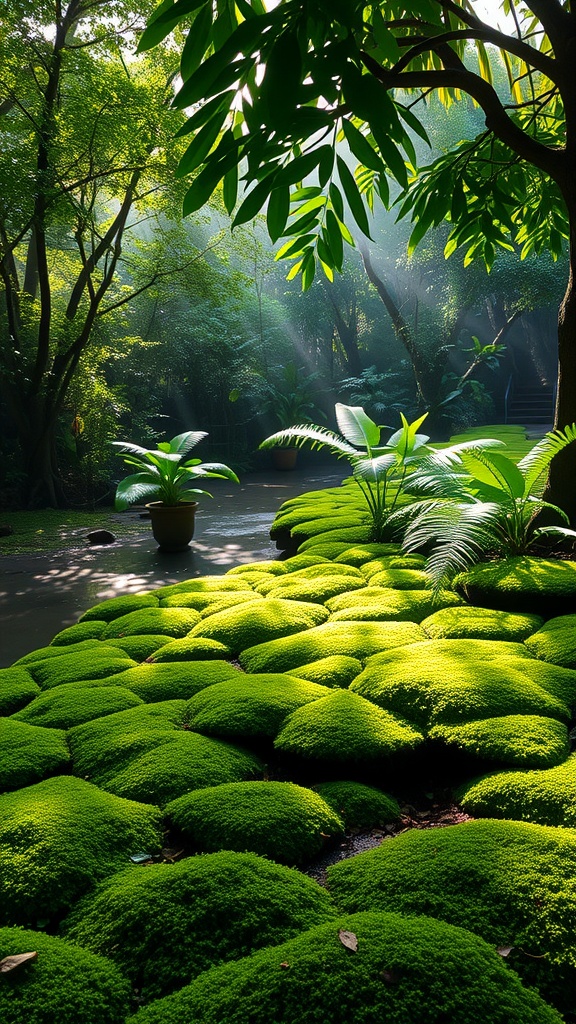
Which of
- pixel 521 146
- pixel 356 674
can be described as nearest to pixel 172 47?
pixel 521 146

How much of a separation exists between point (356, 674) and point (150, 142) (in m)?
7.60

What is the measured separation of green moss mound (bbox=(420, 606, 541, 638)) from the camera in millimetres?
2518

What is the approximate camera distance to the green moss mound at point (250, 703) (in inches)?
75.3

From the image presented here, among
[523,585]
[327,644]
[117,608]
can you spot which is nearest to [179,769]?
[327,644]

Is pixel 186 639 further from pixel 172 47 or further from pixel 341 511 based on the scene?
pixel 172 47

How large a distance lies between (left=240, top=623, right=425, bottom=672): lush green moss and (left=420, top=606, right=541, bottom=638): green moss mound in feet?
0.29

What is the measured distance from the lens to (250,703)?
201 centimetres

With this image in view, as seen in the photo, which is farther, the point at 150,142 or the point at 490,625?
the point at 150,142

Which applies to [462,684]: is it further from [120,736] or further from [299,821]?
[120,736]

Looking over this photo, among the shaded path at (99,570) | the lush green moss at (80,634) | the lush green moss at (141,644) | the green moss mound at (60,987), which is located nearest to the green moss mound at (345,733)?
the green moss mound at (60,987)

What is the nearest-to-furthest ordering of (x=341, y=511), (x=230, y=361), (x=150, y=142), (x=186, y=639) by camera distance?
(x=186, y=639) < (x=341, y=511) < (x=150, y=142) < (x=230, y=361)

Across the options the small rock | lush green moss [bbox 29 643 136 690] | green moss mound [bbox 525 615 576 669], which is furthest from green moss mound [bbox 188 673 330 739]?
the small rock

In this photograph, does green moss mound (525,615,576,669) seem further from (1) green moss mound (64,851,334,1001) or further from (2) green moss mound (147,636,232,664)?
(1) green moss mound (64,851,334,1001)

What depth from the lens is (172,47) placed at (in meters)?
9.20
